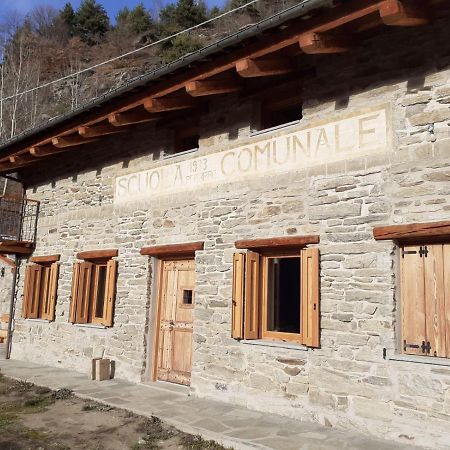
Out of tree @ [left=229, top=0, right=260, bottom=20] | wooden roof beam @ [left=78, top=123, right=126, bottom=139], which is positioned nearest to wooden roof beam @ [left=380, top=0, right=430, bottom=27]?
wooden roof beam @ [left=78, top=123, right=126, bottom=139]

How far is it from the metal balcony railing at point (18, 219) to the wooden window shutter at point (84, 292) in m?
2.24

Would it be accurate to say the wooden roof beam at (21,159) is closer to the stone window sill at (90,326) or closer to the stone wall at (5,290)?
the stone window sill at (90,326)

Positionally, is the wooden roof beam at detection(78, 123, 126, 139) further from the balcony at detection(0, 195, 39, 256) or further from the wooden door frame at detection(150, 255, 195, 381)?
the balcony at detection(0, 195, 39, 256)

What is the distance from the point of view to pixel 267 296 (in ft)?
20.4

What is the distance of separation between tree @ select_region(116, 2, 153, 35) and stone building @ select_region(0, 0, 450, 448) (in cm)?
2774

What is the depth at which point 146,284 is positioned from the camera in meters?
7.57

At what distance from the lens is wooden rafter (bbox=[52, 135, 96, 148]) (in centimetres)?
885

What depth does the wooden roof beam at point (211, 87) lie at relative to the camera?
21.1 feet

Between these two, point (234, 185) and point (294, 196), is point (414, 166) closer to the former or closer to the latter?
point (294, 196)

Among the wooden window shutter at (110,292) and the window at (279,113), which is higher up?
the window at (279,113)

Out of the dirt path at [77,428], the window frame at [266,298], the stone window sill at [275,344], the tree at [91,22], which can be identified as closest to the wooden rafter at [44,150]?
the dirt path at [77,428]

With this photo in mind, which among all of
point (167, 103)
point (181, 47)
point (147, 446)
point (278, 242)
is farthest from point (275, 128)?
point (181, 47)

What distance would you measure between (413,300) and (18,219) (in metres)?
8.95

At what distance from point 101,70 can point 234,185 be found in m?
27.1
